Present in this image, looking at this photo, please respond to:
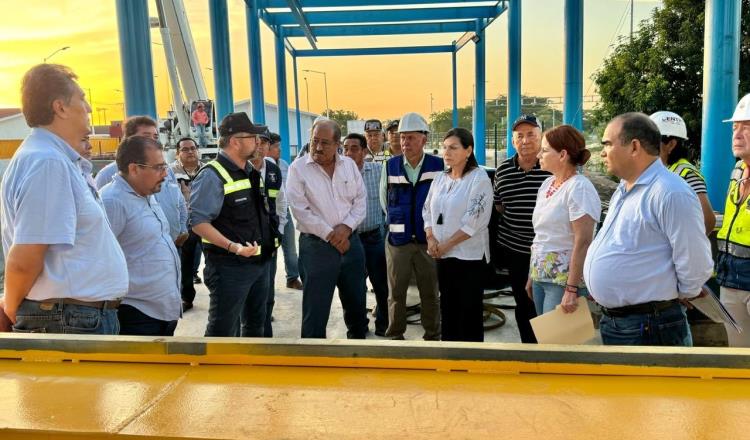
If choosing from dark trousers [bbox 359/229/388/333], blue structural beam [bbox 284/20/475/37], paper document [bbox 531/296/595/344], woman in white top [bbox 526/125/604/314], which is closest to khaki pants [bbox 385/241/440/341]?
dark trousers [bbox 359/229/388/333]

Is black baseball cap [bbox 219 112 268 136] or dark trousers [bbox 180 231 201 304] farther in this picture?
dark trousers [bbox 180 231 201 304]

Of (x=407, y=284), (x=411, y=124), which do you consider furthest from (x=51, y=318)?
(x=411, y=124)

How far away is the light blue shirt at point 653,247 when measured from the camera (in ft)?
6.79

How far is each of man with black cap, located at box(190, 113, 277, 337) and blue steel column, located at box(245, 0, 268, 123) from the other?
11.2m

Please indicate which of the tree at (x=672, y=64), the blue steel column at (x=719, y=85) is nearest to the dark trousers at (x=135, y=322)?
the blue steel column at (x=719, y=85)

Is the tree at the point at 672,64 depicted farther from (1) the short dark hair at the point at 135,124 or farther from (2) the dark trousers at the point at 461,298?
(1) the short dark hair at the point at 135,124

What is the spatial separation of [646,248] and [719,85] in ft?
13.0

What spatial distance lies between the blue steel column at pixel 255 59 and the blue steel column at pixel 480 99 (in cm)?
708

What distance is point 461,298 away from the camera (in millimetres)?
3756

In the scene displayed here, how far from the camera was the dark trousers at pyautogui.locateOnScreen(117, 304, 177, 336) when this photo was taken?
2.62m

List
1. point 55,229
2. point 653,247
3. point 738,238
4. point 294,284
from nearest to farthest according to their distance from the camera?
1. point 55,229
2. point 653,247
3. point 738,238
4. point 294,284

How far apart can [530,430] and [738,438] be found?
0.39 m

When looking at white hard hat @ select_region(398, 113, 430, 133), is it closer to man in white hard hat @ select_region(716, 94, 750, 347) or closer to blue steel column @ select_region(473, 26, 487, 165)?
man in white hard hat @ select_region(716, 94, 750, 347)

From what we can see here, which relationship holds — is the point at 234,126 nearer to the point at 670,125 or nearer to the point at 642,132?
the point at 642,132
